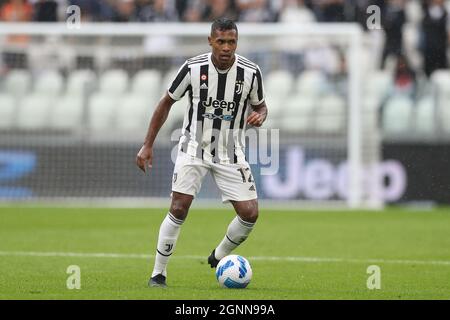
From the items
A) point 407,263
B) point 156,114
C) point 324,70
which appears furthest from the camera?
point 324,70

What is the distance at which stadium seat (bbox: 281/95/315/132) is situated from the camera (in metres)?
18.5

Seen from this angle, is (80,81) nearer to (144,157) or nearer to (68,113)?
(68,113)

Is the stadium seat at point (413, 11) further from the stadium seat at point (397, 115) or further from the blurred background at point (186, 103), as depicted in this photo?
the stadium seat at point (397, 115)

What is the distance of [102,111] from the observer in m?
18.7

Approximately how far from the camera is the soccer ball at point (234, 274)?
8578 mm

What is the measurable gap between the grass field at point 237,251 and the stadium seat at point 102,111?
5.43 ft

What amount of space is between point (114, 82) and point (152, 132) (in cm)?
1020

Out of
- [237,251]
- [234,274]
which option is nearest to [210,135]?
[234,274]

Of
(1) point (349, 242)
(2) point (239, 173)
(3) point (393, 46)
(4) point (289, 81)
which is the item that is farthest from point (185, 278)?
(3) point (393, 46)

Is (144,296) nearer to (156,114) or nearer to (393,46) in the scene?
(156,114)

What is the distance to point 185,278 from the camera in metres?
9.47

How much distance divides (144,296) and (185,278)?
1.58 meters

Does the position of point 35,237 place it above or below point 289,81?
below

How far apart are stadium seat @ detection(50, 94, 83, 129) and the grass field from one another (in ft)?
5.55
